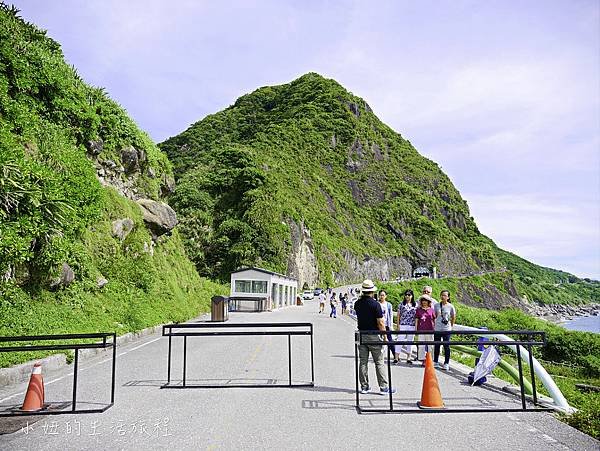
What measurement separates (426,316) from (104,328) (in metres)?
9.82

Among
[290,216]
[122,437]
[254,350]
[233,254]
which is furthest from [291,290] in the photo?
[122,437]

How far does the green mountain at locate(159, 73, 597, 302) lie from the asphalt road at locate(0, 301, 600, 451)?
57065 millimetres

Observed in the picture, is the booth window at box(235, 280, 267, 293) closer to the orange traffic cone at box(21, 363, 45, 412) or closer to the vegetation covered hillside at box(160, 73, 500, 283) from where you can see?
the vegetation covered hillside at box(160, 73, 500, 283)

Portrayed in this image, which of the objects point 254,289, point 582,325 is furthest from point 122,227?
point 582,325

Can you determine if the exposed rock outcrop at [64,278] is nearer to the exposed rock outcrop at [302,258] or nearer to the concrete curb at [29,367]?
the concrete curb at [29,367]

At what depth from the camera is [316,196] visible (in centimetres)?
9944

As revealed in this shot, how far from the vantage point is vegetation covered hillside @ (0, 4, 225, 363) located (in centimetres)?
1307

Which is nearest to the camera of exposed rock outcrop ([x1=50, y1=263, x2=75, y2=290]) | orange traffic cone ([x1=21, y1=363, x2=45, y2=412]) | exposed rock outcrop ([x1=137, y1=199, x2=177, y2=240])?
orange traffic cone ([x1=21, y1=363, x2=45, y2=412])

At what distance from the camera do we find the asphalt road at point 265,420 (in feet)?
17.8

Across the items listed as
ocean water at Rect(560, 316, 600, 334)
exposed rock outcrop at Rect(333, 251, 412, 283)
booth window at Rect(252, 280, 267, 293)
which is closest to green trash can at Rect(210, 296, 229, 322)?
booth window at Rect(252, 280, 267, 293)

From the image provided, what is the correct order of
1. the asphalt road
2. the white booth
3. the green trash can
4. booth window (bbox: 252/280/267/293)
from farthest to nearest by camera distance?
booth window (bbox: 252/280/267/293)
the white booth
the green trash can
the asphalt road

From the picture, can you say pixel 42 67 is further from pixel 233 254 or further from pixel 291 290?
pixel 233 254

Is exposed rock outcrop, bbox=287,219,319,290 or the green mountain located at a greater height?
the green mountain

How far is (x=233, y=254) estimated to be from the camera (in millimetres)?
67438
